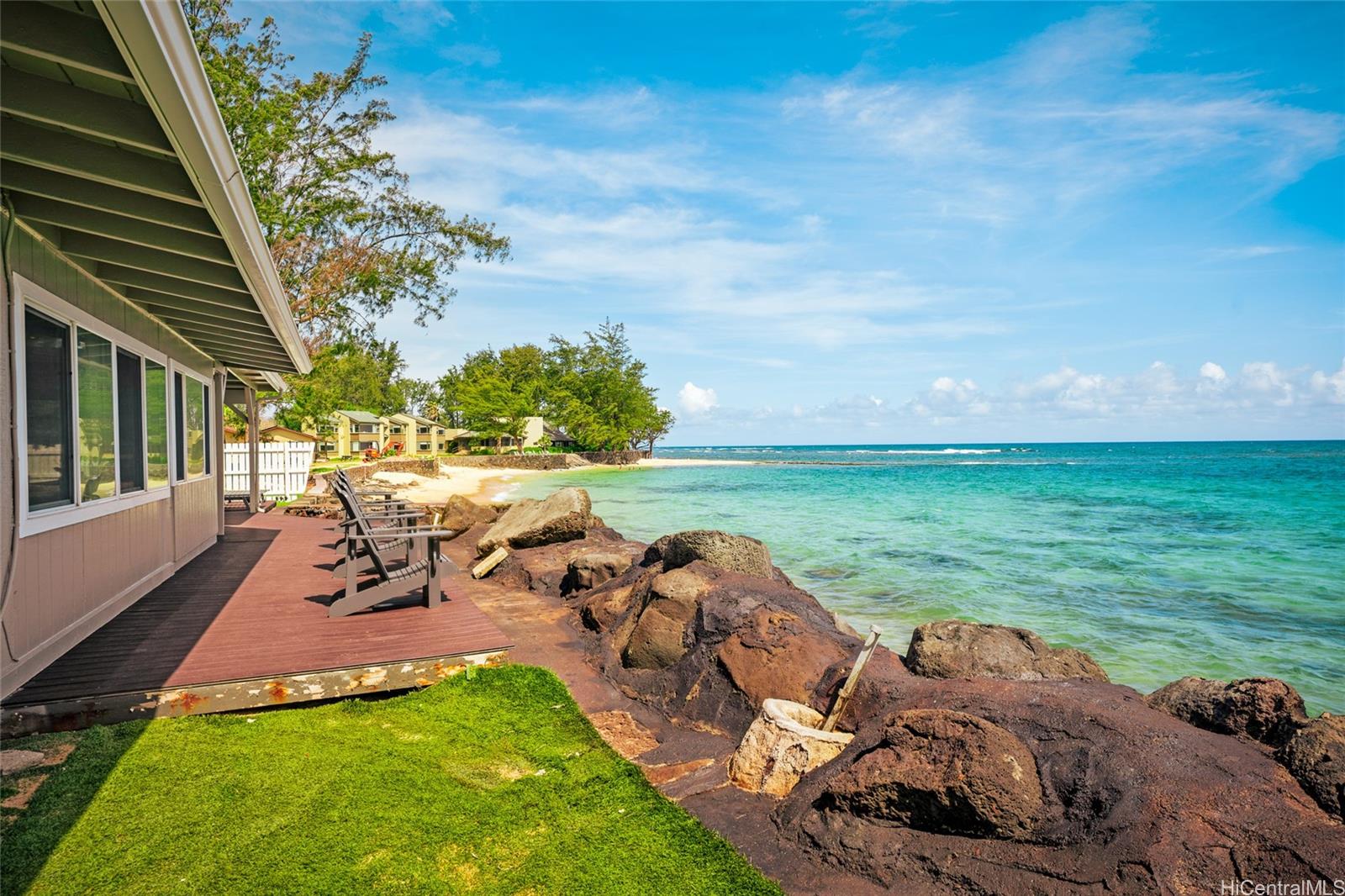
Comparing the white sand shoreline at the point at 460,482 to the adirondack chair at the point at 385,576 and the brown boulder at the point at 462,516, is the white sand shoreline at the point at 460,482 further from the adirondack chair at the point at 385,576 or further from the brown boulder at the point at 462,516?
the adirondack chair at the point at 385,576

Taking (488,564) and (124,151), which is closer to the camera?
(124,151)

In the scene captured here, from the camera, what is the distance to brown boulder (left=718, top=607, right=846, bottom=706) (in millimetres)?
5082

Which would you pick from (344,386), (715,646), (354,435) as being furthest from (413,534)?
(344,386)

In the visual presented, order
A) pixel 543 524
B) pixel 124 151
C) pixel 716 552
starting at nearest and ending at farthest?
pixel 124 151 → pixel 716 552 → pixel 543 524

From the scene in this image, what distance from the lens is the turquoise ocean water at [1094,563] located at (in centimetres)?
936

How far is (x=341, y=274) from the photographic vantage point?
1877 cm

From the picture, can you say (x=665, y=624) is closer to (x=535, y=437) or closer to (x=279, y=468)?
(x=279, y=468)

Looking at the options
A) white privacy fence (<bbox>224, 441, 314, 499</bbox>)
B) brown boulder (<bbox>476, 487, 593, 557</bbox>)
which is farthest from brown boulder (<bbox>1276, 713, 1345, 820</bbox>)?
white privacy fence (<bbox>224, 441, 314, 499</bbox>)

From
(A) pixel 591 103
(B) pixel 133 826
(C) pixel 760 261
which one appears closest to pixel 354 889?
(B) pixel 133 826

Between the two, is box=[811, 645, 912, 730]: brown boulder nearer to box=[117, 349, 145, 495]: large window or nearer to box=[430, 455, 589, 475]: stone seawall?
box=[117, 349, 145, 495]: large window

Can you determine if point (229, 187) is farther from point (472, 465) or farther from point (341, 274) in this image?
point (472, 465)

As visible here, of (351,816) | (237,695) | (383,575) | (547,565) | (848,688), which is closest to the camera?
(351,816)

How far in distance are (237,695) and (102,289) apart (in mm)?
3388

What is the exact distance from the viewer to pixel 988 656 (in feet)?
19.0
